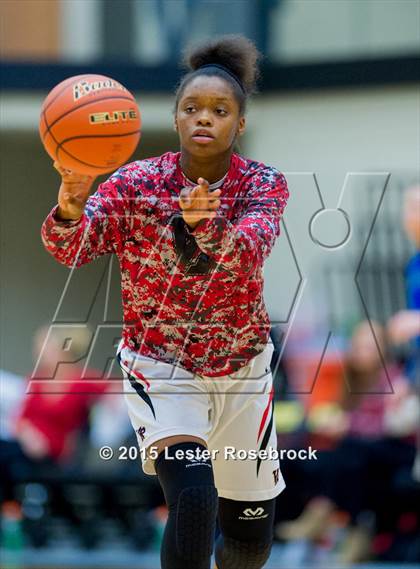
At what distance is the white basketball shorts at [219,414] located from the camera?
4.02 metres

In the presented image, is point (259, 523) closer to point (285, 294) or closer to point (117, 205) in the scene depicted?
point (117, 205)

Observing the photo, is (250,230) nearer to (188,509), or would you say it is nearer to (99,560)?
(188,509)

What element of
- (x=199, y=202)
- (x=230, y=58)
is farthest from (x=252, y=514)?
(x=230, y=58)

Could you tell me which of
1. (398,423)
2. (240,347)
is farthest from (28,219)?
(240,347)

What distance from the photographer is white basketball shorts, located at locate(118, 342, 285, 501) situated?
4.02m

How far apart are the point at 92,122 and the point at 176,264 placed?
0.56 meters

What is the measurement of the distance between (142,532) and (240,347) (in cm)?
326

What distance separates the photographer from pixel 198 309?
13.4 feet

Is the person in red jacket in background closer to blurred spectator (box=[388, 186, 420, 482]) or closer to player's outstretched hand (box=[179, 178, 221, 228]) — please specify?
blurred spectator (box=[388, 186, 420, 482])

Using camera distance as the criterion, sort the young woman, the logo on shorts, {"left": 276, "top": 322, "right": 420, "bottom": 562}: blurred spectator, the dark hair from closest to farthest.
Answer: the young woman, the dark hair, the logo on shorts, {"left": 276, "top": 322, "right": 420, "bottom": 562}: blurred spectator

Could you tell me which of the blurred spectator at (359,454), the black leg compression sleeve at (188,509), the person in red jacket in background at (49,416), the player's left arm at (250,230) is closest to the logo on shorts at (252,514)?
the black leg compression sleeve at (188,509)

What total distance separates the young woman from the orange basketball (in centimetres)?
12

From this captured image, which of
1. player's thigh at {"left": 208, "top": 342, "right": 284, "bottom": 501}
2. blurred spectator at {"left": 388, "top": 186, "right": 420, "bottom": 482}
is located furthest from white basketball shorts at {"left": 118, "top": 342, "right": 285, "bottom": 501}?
blurred spectator at {"left": 388, "top": 186, "right": 420, "bottom": 482}

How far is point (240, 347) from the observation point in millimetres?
4203
